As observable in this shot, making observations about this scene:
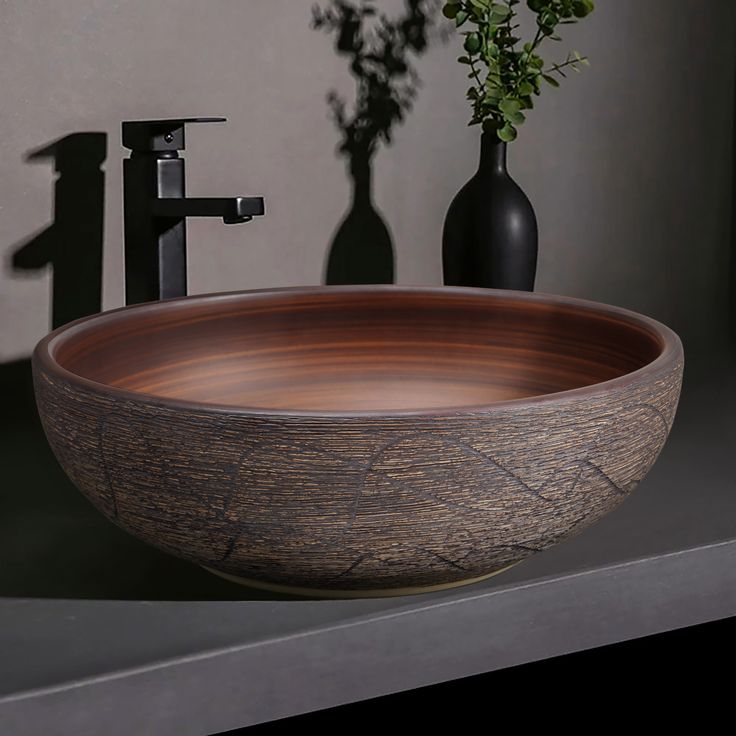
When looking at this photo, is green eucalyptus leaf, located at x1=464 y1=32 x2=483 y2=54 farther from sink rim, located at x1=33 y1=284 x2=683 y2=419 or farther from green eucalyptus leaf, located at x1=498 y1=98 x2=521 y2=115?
sink rim, located at x1=33 y1=284 x2=683 y2=419

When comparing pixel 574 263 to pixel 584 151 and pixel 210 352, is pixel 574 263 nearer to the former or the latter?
pixel 584 151

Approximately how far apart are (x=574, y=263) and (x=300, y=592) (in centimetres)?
65

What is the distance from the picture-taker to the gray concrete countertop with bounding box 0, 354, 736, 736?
51 cm

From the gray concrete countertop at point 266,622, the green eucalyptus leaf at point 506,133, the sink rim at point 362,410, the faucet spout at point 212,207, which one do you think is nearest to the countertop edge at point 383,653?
the gray concrete countertop at point 266,622

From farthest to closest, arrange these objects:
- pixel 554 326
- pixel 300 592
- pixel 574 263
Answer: pixel 574 263 < pixel 554 326 < pixel 300 592

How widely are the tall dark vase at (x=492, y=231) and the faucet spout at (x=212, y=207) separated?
0.20 m

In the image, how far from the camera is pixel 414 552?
49 centimetres

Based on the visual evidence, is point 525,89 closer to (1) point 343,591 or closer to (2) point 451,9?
(2) point 451,9

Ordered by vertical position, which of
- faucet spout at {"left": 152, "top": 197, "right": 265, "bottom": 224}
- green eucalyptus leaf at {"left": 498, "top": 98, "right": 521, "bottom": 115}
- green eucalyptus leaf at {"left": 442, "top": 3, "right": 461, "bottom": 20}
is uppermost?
green eucalyptus leaf at {"left": 442, "top": 3, "right": 461, "bottom": 20}

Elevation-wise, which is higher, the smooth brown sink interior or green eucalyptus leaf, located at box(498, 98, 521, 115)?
green eucalyptus leaf, located at box(498, 98, 521, 115)

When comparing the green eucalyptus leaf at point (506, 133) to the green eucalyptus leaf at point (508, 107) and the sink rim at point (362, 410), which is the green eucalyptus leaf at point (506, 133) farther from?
the sink rim at point (362, 410)

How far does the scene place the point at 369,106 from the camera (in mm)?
993

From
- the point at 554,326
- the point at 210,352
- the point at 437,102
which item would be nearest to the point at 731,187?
the point at 437,102

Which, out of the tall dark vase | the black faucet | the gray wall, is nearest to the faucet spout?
the black faucet
